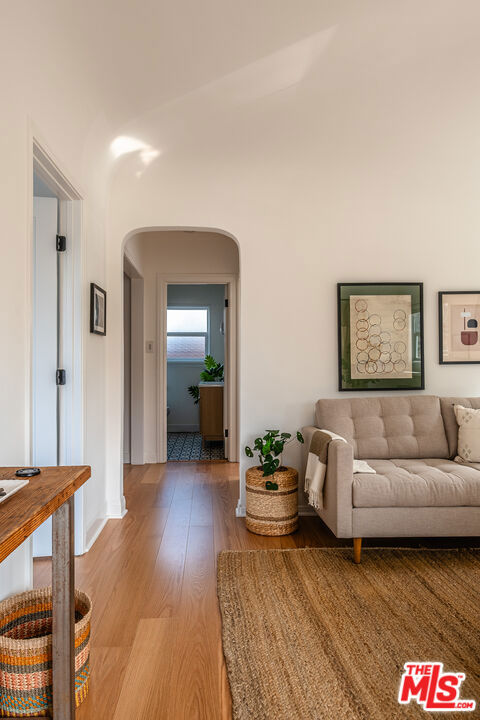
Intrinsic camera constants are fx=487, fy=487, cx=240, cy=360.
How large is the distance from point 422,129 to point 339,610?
9.00 ft

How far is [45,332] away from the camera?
9.05 feet

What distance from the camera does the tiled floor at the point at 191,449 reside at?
221 inches

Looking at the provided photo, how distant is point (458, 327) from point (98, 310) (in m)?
2.58

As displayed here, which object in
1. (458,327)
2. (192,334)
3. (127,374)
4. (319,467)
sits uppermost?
(192,334)

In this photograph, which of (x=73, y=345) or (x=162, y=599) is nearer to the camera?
(x=162, y=599)

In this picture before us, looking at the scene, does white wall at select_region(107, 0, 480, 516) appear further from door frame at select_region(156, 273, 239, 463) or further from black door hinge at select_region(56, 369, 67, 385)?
door frame at select_region(156, 273, 239, 463)

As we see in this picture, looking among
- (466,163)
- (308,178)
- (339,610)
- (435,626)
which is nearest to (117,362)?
(308,178)

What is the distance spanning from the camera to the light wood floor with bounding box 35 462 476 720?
5.20 ft

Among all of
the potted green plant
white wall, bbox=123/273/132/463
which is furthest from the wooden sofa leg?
white wall, bbox=123/273/132/463

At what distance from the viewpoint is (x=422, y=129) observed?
9.82 ft

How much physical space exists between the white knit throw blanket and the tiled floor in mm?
2646

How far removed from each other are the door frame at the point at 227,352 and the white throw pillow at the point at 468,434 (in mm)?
2532

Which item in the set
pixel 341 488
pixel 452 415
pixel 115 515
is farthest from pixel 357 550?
pixel 115 515

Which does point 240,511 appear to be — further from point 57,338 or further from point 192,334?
point 192,334
